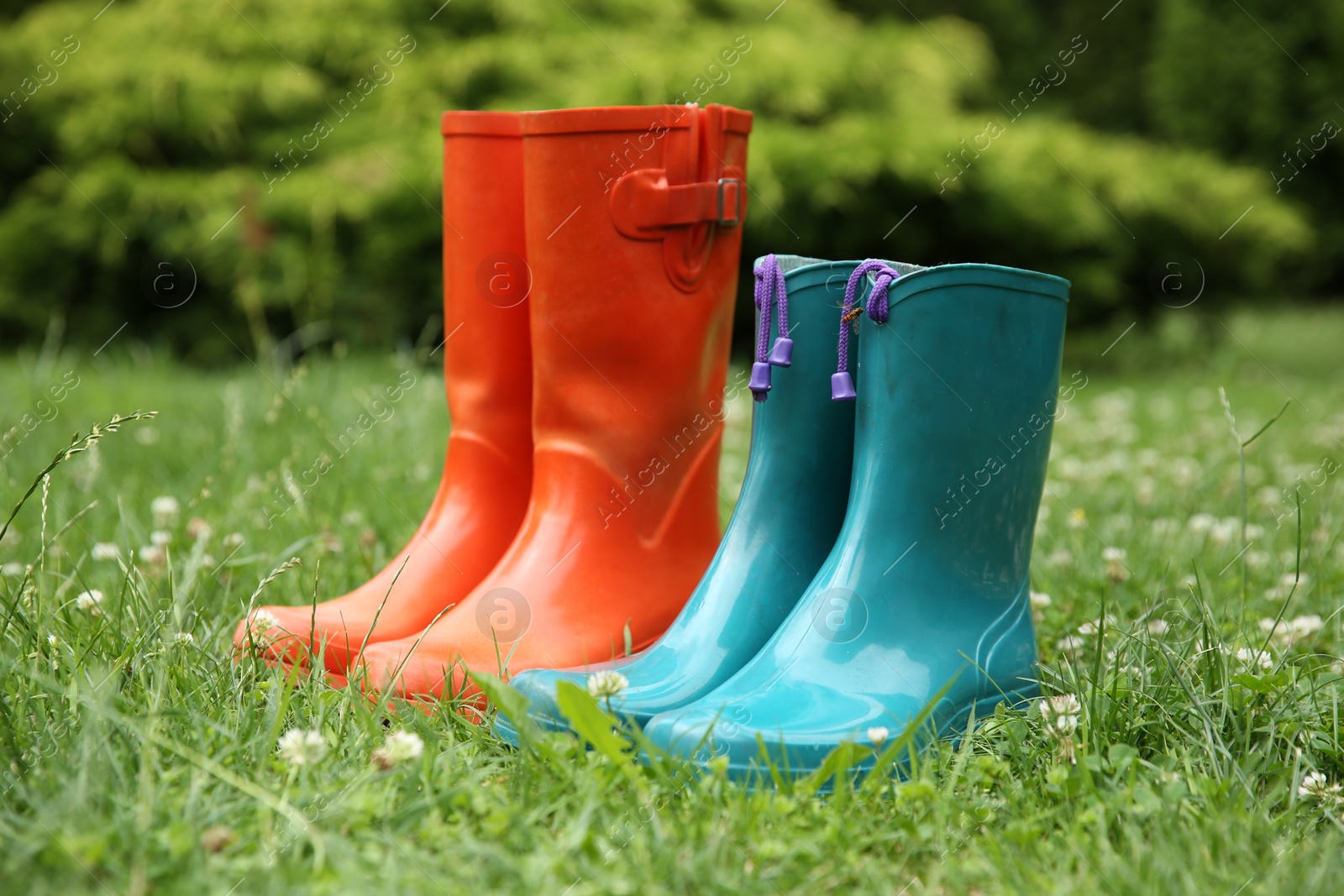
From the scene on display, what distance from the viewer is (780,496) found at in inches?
55.9

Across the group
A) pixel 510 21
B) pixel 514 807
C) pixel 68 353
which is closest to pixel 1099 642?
pixel 514 807

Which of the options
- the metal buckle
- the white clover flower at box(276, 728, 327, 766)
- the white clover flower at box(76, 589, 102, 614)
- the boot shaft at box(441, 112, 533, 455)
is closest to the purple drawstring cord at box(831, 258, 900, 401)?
the metal buckle

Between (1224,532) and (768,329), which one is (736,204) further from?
A: (1224,532)

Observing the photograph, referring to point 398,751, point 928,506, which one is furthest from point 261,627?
point 928,506

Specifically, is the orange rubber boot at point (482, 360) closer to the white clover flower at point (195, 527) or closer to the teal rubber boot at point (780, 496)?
the teal rubber boot at point (780, 496)

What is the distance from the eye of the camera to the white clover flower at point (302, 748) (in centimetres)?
110

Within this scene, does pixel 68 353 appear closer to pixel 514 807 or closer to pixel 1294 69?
pixel 514 807

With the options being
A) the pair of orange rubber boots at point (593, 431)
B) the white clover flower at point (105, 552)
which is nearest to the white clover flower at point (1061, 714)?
the pair of orange rubber boots at point (593, 431)

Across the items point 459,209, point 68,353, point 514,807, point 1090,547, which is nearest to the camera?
point 514,807

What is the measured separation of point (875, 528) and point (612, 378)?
1.44ft

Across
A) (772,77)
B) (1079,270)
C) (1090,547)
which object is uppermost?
(772,77)

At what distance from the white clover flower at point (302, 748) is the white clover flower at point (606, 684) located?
29 cm

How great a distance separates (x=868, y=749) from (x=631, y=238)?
729 millimetres

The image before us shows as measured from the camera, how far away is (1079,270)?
5367mm
